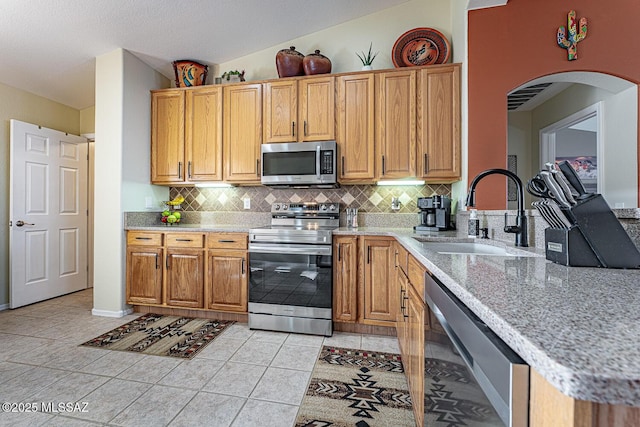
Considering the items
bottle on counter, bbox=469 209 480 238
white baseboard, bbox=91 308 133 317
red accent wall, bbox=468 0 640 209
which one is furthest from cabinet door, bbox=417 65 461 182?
white baseboard, bbox=91 308 133 317

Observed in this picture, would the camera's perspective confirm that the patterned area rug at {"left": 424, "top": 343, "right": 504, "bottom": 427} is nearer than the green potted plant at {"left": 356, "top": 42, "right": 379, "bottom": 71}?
Yes

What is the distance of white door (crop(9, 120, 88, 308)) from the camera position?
3.23 m

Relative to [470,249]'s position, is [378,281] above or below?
below

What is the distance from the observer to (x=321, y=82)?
9.66 ft

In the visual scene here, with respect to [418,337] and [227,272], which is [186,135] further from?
[418,337]

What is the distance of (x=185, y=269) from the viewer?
2.98m

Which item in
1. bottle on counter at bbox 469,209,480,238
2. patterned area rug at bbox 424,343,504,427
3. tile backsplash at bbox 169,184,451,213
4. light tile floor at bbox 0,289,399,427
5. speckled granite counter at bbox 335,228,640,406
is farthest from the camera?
tile backsplash at bbox 169,184,451,213

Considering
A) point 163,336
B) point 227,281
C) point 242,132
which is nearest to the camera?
point 163,336

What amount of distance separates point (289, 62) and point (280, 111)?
0.51m

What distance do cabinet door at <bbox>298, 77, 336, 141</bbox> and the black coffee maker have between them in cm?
109

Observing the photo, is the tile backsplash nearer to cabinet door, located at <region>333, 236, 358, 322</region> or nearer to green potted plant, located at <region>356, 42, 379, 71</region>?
cabinet door, located at <region>333, 236, 358, 322</region>

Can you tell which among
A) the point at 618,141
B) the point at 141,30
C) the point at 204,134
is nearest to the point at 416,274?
the point at 618,141

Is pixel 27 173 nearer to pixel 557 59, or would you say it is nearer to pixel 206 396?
pixel 206 396

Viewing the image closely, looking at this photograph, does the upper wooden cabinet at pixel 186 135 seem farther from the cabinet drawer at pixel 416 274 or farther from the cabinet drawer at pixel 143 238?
the cabinet drawer at pixel 416 274
